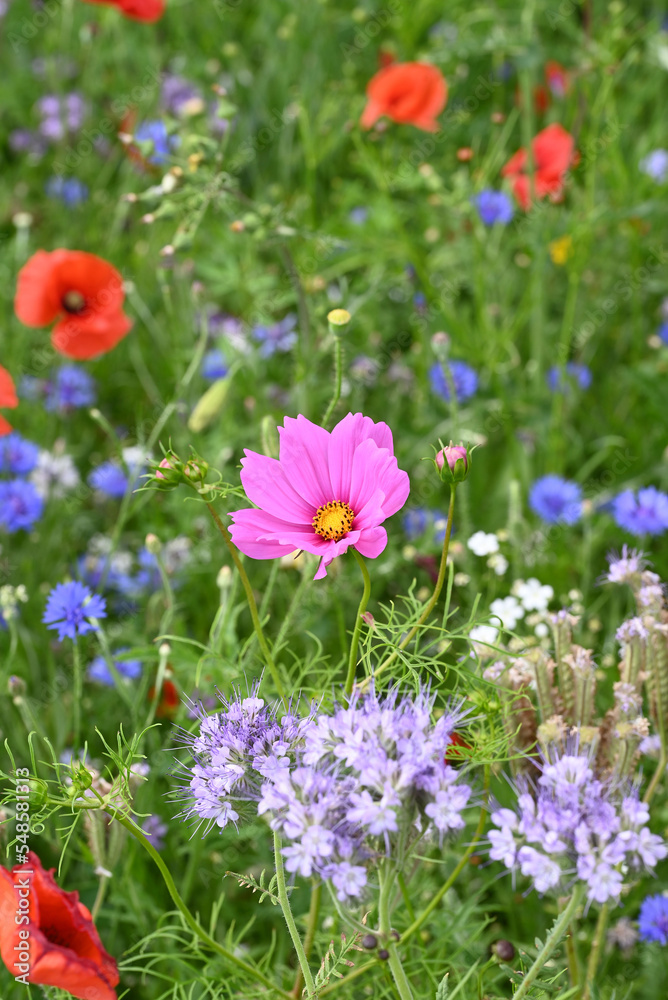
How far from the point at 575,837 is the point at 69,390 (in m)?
1.60

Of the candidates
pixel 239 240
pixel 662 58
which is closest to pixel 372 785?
pixel 239 240

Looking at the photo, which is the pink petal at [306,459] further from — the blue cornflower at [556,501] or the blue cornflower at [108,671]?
the blue cornflower at [556,501]

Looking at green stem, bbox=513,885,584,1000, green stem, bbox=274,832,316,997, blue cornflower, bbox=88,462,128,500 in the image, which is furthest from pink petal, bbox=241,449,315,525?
blue cornflower, bbox=88,462,128,500

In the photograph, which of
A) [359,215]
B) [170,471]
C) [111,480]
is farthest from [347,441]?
[359,215]

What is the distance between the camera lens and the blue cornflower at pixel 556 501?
1.74m

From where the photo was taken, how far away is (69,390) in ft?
6.80

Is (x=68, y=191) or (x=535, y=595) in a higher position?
(x=68, y=191)

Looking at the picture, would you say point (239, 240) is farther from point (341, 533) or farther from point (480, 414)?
point (341, 533)

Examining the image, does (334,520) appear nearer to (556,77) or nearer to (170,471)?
(170,471)

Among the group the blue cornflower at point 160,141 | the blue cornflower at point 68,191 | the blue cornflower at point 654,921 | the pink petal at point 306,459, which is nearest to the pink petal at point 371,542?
the pink petal at point 306,459

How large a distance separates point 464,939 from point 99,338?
4.01ft

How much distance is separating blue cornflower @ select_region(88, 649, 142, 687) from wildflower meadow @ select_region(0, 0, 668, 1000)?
0.04 meters

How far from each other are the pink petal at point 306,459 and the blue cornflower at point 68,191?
1.88 meters

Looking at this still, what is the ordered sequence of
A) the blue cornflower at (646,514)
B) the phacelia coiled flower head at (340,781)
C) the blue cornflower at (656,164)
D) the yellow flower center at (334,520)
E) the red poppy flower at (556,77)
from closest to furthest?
the phacelia coiled flower head at (340,781) < the yellow flower center at (334,520) < the blue cornflower at (646,514) < the blue cornflower at (656,164) < the red poppy flower at (556,77)
